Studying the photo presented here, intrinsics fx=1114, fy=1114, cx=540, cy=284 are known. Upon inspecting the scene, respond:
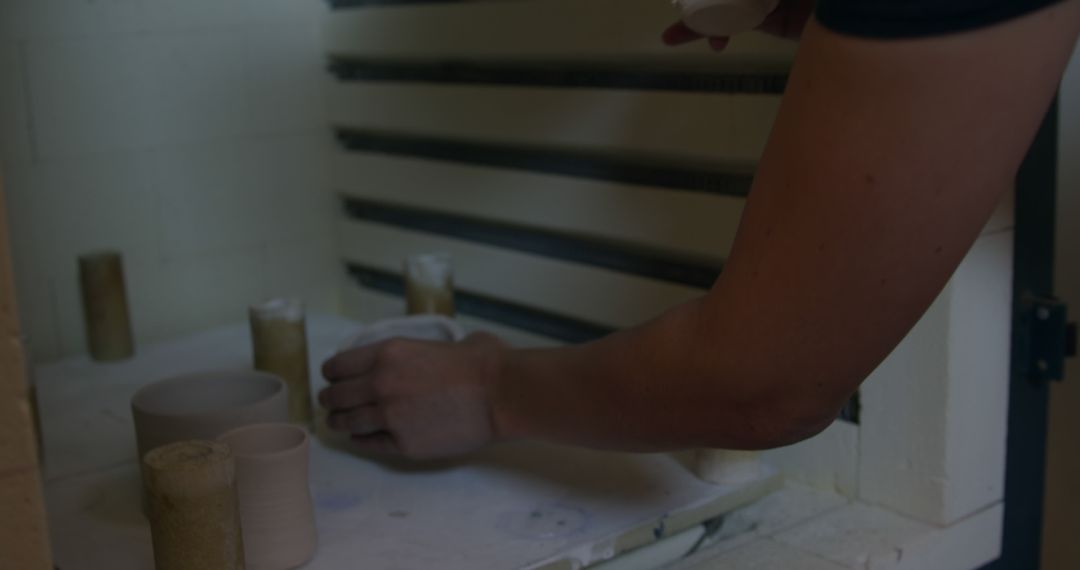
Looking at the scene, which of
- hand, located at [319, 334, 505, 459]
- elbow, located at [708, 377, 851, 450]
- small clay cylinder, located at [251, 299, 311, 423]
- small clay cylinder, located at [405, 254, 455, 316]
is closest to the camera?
elbow, located at [708, 377, 851, 450]

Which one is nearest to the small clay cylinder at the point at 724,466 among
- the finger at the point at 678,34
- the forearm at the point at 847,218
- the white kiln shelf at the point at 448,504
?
the white kiln shelf at the point at 448,504

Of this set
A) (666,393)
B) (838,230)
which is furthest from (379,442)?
(838,230)

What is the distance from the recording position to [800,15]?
3.67 feet

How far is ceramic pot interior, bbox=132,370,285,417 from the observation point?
129 cm

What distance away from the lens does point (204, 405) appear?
1.32 metres

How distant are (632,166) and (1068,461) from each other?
0.81 m

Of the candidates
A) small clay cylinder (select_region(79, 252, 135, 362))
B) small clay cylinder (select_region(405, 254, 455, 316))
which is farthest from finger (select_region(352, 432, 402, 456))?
small clay cylinder (select_region(79, 252, 135, 362))

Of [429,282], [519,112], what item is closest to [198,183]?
[429,282]

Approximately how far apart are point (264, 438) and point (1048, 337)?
87 cm

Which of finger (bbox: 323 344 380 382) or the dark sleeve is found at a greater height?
the dark sleeve

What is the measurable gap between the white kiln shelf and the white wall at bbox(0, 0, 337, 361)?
41 cm

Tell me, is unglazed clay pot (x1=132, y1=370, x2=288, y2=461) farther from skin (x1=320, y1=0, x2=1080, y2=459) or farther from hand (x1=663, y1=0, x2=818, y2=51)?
hand (x1=663, y1=0, x2=818, y2=51)

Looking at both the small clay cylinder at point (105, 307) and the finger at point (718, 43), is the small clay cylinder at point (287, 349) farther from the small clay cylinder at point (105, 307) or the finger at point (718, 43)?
the finger at point (718, 43)

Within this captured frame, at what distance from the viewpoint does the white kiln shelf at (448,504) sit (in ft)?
3.69
